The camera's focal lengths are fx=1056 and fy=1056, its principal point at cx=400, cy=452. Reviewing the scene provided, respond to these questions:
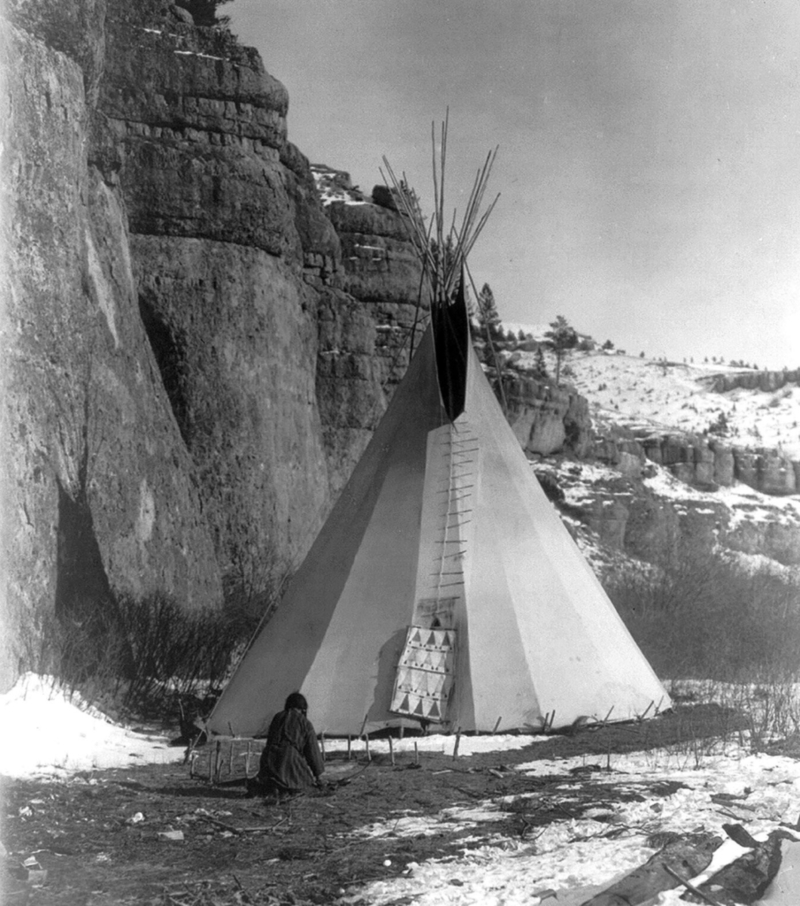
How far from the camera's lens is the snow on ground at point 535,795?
15.9 feet

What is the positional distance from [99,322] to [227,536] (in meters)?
5.11

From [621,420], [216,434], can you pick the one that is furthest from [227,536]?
[621,420]

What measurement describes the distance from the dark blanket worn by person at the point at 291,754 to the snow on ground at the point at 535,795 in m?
0.97

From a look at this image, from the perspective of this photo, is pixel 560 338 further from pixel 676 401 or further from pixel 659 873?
pixel 659 873

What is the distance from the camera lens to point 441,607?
963 centimetres

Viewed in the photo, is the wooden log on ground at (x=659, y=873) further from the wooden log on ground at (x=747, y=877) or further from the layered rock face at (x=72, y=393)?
the layered rock face at (x=72, y=393)

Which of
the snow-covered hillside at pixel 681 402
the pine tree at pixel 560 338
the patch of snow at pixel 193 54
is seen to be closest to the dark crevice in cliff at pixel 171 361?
the patch of snow at pixel 193 54

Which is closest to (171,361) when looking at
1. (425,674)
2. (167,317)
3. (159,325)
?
(159,325)

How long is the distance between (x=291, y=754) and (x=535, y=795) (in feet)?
5.60

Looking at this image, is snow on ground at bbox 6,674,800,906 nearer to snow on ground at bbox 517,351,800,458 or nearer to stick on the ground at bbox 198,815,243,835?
stick on the ground at bbox 198,815,243,835

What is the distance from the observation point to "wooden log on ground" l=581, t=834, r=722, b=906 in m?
4.53

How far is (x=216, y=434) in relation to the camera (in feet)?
62.1

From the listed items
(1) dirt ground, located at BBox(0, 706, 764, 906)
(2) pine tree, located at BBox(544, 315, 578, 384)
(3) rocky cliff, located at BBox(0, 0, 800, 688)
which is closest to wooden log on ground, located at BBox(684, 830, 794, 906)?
(1) dirt ground, located at BBox(0, 706, 764, 906)

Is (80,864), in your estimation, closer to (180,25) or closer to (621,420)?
(180,25)
